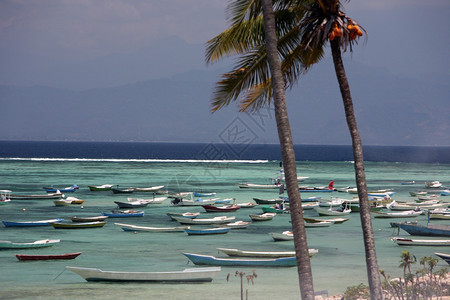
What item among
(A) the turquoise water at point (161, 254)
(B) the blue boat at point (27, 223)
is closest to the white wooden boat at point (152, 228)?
(A) the turquoise water at point (161, 254)

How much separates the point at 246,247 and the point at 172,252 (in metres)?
4.31

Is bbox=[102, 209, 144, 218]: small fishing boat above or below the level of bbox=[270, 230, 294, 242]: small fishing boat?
below

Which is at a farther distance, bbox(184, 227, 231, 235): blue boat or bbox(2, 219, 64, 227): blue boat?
bbox(2, 219, 64, 227): blue boat

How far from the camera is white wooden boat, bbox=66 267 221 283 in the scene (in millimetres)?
25594

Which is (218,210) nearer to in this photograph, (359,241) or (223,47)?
Answer: (359,241)

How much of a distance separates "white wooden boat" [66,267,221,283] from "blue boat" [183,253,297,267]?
312 cm

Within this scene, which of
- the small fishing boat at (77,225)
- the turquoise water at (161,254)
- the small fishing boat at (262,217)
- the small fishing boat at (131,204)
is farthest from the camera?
the small fishing boat at (131,204)

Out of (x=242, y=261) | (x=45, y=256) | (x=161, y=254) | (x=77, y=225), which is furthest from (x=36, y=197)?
(x=242, y=261)

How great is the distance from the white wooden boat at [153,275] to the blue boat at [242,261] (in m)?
3.12

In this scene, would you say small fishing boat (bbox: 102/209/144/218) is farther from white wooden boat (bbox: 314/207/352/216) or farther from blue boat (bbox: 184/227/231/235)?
white wooden boat (bbox: 314/207/352/216)

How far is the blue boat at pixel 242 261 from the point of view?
2906 centimetres

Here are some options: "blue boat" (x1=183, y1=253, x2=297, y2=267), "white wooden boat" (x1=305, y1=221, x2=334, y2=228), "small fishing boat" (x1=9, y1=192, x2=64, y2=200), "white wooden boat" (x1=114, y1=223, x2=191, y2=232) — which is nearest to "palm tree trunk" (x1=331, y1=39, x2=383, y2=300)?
"blue boat" (x1=183, y1=253, x2=297, y2=267)

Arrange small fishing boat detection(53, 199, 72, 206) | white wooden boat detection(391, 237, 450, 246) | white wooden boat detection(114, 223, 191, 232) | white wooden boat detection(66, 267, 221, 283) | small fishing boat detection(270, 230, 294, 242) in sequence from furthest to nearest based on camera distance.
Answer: small fishing boat detection(53, 199, 72, 206) → white wooden boat detection(114, 223, 191, 232) → small fishing boat detection(270, 230, 294, 242) → white wooden boat detection(391, 237, 450, 246) → white wooden boat detection(66, 267, 221, 283)

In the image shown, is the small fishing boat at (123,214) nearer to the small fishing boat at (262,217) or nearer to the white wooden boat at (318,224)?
the small fishing boat at (262,217)
